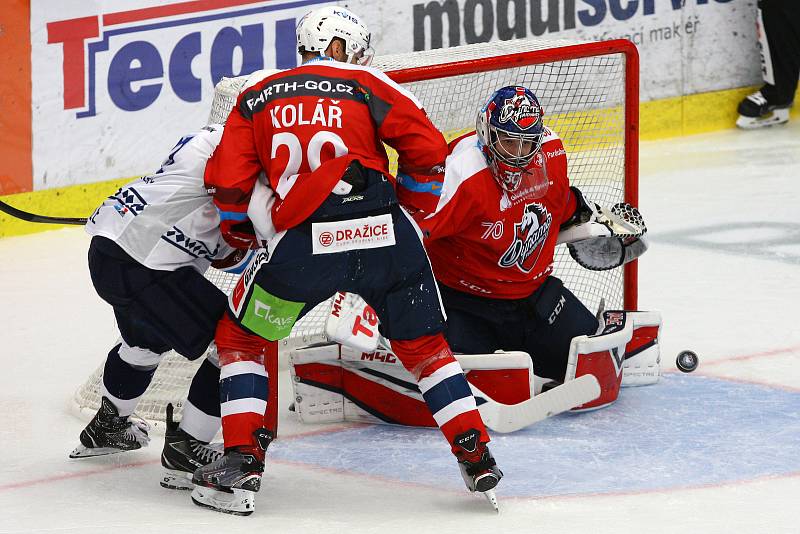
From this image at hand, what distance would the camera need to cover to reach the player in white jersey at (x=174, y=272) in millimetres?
3021

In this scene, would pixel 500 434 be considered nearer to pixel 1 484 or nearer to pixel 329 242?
pixel 329 242

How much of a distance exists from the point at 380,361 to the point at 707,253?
2.26 m

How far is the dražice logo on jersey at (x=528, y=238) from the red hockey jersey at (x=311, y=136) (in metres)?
0.69

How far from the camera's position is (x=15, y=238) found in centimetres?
593

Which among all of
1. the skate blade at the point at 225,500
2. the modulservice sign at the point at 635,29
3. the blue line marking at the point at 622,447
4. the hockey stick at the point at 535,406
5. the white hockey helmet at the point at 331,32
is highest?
the modulservice sign at the point at 635,29

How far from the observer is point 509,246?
3.55 meters

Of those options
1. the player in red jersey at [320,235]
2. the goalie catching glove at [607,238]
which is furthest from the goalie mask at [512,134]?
the player in red jersey at [320,235]

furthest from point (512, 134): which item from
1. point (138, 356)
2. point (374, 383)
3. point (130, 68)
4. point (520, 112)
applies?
point (130, 68)

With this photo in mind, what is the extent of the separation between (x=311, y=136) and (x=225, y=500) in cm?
77

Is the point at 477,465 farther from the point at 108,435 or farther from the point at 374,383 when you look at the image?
the point at 108,435

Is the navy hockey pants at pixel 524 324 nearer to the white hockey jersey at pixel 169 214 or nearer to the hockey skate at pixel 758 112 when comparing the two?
the white hockey jersey at pixel 169 214

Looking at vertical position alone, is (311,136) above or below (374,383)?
above

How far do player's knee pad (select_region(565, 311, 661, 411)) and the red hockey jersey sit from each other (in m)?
0.86

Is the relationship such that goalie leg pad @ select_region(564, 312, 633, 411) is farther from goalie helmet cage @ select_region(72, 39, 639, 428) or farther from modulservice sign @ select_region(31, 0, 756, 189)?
modulservice sign @ select_region(31, 0, 756, 189)
